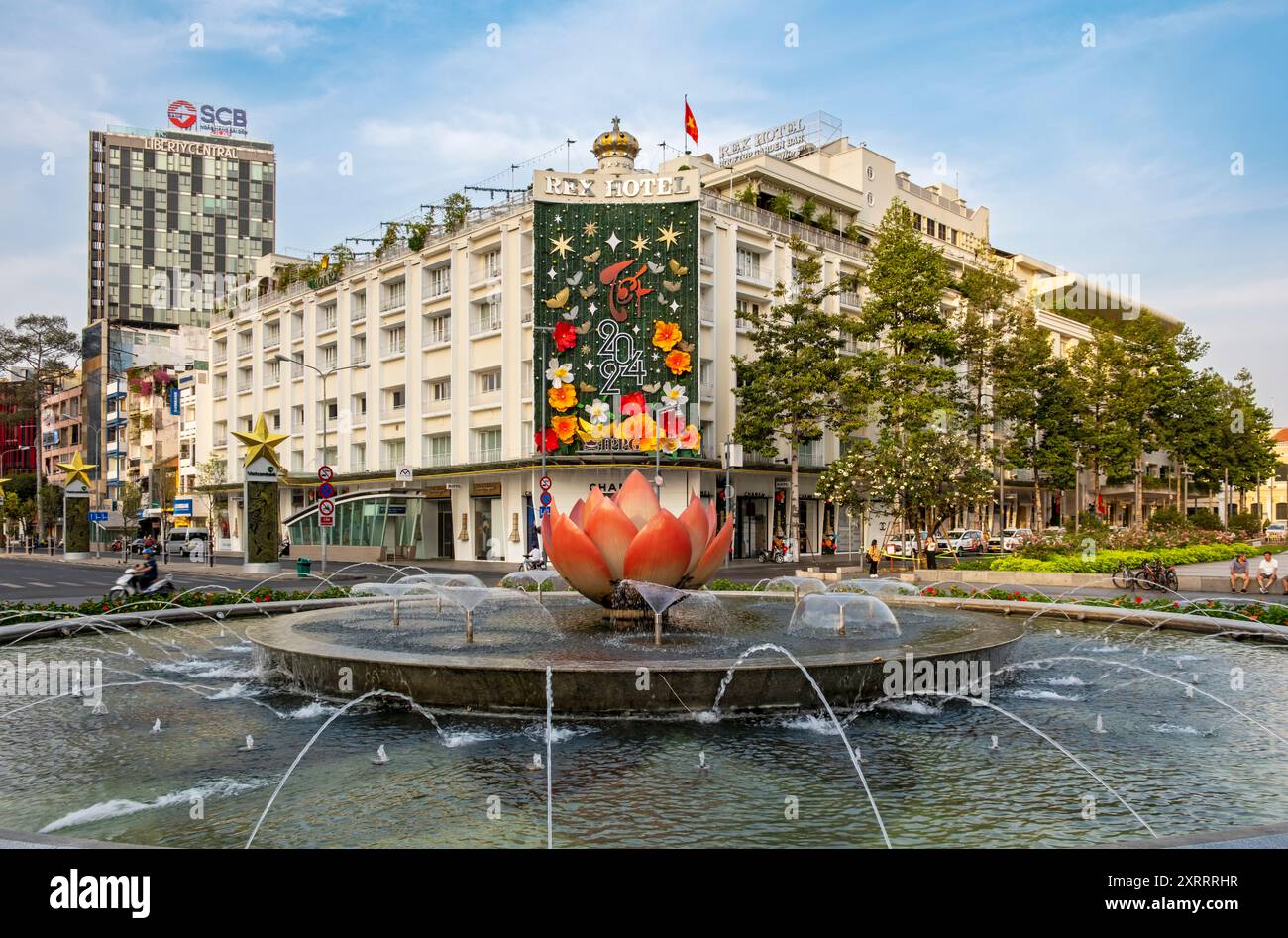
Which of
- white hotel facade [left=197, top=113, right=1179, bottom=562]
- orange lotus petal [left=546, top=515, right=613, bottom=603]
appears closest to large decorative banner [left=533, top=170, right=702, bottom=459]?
white hotel facade [left=197, top=113, right=1179, bottom=562]

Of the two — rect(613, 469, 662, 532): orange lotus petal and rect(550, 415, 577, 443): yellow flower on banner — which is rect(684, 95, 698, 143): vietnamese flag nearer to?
rect(550, 415, 577, 443): yellow flower on banner

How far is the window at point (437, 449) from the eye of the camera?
176 ft

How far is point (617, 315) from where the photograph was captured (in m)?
45.1

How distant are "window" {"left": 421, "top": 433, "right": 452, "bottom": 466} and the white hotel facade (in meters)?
0.09

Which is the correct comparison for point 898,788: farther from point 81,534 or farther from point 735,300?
point 81,534

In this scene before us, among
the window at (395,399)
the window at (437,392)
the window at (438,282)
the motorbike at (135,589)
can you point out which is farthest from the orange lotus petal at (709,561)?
the window at (395,399)

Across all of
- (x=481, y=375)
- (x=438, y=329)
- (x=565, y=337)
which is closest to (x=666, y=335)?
(x=565, y=337)

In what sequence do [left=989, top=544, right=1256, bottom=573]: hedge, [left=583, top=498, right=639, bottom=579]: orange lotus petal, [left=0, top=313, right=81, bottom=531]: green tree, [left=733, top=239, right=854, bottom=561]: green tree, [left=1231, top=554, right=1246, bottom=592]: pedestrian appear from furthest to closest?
[left=0, top=313, right=81, bottom=531]: green tree, [left=733, top=239, right=854, bottom=561]: green tree, [left=989, top=544, right=1256, bottom=573]: hedge, [left=1231, top=554, right=1246, bottom=592]: pedestrian, [left=583, top=498, right=639, bottom=579]: orange lotus petal

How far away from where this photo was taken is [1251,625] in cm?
1497

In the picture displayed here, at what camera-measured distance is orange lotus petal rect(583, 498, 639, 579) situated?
39.5 ft

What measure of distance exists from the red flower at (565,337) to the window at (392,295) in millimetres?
16013

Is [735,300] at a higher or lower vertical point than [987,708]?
higher

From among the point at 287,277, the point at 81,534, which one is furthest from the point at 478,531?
the point at 287,277
